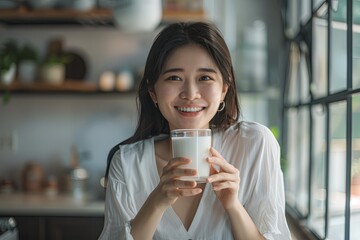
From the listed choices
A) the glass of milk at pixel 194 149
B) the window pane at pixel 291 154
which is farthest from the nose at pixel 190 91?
the window pane at pixel 291 154

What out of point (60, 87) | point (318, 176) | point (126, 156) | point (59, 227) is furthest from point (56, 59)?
point (126, 156)

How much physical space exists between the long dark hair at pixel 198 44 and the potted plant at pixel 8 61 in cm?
250

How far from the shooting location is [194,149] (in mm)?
1271

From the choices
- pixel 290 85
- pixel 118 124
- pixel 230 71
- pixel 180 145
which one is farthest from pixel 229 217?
pixel 118 124

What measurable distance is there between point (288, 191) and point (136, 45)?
152 cm

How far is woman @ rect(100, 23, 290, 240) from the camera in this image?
4.56 ft

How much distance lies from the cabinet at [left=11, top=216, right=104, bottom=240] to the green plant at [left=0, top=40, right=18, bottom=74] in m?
1.07

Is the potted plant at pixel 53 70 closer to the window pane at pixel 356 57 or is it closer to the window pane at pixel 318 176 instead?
the window pane at pixel 318 176

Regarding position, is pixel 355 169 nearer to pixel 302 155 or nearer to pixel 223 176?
pixel 223 176

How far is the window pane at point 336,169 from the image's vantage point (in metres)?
2.27

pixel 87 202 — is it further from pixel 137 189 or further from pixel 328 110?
pixel 137 189

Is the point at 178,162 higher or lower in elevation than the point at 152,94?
lower

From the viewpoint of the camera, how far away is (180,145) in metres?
1.28

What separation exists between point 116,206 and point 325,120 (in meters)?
1.32
